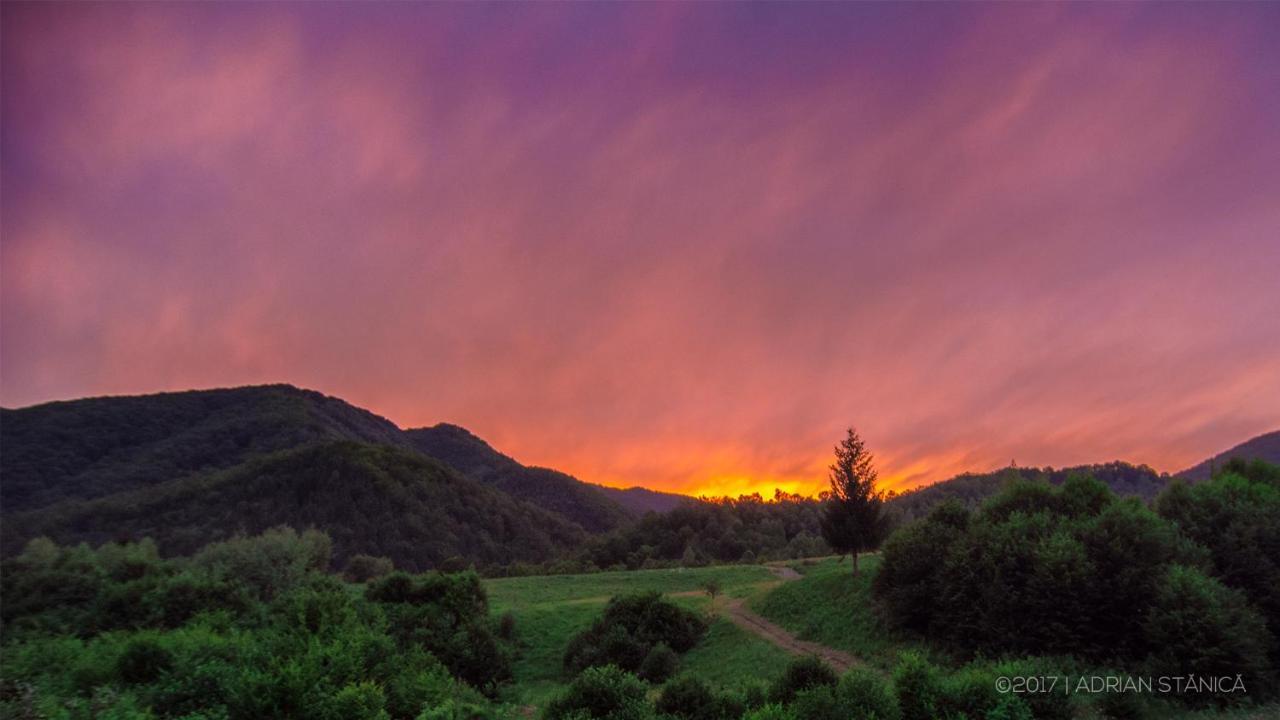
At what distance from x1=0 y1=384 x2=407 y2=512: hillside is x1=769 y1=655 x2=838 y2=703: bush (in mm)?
103791

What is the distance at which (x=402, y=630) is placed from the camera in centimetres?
2895

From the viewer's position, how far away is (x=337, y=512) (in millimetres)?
83625

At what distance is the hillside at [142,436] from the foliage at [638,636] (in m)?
88.9

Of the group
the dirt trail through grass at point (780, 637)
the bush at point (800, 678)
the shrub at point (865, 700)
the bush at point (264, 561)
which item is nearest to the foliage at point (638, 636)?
the dirt trail through grass at point (780, 637)

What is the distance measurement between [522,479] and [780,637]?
11464cm

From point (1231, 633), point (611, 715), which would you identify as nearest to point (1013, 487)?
point (1231, 633)

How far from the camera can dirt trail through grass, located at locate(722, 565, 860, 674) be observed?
2291cm

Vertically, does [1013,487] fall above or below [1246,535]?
above

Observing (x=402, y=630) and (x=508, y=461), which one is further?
(x=508, y=461)

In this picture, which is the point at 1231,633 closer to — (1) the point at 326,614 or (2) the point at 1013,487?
(2) the point at 1013,487

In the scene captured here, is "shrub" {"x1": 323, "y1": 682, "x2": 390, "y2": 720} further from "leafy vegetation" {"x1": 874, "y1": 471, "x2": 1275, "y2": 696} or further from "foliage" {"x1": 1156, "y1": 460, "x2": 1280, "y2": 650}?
"foliage" {"x1": 1156, "y1": 460, "x2": 1280, "y2": 650}

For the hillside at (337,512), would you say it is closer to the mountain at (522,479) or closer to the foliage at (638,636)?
the mountain at (522,479)

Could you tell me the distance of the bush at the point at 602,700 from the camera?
1098cm

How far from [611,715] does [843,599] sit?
20356 mm
